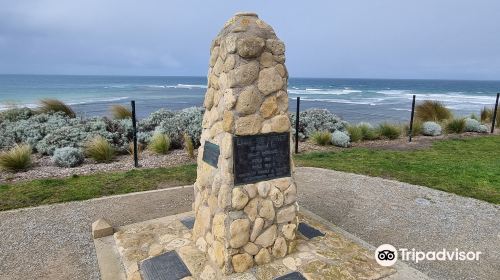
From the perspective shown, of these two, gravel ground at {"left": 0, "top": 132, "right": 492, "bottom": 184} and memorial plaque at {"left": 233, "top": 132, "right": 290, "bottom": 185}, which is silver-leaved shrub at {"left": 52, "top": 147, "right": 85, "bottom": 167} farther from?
memorial plaque at {"left": 233, "top": 132, "right": 290, "bottom": 185}

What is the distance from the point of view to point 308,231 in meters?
4.46

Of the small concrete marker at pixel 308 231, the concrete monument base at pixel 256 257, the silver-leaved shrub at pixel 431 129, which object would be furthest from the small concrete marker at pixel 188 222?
the silver-leaved shrub at pixel 431 129

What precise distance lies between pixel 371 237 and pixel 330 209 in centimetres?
102

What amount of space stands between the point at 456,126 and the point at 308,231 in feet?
37.5

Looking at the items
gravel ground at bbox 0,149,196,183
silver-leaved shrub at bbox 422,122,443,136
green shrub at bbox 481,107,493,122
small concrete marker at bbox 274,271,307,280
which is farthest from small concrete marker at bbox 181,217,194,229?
green shrub at bbox 481,107,493,122

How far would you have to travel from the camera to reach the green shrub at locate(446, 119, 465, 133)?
13180mm

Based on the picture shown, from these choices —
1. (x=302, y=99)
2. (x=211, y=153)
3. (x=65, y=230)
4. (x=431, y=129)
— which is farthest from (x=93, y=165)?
(x=302, y=99)

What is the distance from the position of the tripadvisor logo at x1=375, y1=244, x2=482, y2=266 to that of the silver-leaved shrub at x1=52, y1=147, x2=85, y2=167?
741cm

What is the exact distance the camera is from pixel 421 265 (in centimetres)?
393

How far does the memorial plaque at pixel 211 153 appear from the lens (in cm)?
362

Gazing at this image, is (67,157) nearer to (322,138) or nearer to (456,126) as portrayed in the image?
(322,138)

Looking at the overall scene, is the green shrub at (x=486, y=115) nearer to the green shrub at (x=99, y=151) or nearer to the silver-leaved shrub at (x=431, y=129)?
the silver-leaved shrub at (x=431, y=129)

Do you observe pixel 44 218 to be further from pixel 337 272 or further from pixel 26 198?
pixel 337 272

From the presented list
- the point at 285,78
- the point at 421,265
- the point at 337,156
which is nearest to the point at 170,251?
the point at 285,78
